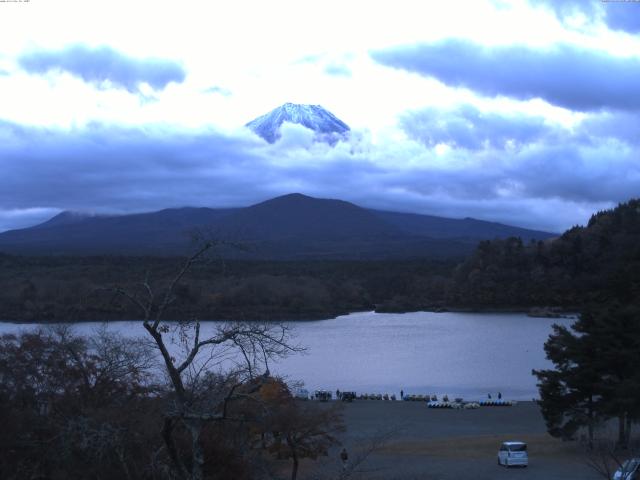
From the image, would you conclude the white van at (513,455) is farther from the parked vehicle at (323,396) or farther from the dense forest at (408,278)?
the dense forest at (408,278)

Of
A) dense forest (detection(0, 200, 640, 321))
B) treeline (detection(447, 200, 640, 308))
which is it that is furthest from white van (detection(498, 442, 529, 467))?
treeline (detection(447, 200, 640, 308))

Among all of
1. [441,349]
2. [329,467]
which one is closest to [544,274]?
[441,349]

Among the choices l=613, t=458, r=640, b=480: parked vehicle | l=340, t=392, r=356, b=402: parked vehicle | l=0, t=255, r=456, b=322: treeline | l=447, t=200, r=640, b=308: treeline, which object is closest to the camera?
l=613, t=458, r=640, b=480: parked vehicle

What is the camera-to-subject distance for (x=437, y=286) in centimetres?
9762

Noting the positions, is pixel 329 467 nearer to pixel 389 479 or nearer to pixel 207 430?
pixel 389 479

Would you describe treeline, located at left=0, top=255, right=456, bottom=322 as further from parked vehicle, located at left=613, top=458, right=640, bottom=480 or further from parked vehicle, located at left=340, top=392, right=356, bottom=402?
parked vehicle, located at left=613, top=458, right=640, bottom=480

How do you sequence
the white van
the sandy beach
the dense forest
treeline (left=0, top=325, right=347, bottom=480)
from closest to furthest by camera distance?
treeline (left=0, top=325, right=347, bottom=480) → the sandy beach → the white van → the dense forest

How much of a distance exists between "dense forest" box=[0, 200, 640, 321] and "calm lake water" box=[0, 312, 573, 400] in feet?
28.9

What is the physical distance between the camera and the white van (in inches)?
674

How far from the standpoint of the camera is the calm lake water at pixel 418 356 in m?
37.4

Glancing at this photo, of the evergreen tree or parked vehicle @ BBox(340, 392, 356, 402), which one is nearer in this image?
the evergreen tree

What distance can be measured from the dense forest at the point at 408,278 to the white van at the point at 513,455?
171 ft

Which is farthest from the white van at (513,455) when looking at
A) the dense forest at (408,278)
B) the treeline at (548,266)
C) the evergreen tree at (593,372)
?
the treeline at (548,266)

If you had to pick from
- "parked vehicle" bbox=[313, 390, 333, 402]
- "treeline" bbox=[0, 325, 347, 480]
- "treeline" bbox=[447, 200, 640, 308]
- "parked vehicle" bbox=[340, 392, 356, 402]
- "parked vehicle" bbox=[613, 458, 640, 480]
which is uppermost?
"treeline" bbox=[447, 200, 640, 308]
